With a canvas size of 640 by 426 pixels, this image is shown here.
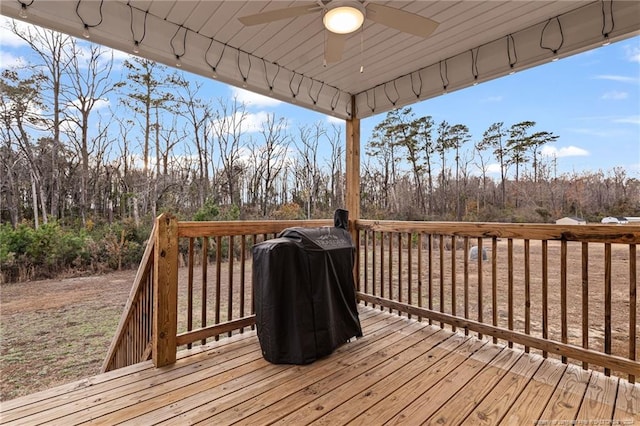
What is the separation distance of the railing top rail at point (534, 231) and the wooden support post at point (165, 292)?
2170 millimetres

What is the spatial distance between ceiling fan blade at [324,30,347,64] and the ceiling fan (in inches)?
3.0

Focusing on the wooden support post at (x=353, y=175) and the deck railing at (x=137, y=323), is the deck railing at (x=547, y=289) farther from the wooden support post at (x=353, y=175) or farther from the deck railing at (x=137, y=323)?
the deck railing at (x=137, y=323)

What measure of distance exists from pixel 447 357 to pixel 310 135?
3.98 m

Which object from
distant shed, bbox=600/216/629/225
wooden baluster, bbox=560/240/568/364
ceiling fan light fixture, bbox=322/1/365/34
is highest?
ceiling fan light fixture, bbox=322/1/365/34

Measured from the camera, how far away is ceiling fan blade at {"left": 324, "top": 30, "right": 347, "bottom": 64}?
80.0 inches


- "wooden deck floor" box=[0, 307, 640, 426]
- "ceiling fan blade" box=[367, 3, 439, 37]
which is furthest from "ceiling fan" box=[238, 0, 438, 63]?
"wooden deck floor" box=[0, 307, 640, 426]

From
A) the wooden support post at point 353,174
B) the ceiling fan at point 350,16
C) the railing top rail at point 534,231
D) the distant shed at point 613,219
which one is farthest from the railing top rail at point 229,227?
the distant shed at point 613,219

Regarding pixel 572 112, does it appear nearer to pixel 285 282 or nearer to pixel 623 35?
pixel 623 35

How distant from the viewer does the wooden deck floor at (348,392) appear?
4.95 feet

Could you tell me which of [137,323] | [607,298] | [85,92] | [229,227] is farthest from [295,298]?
[85,92]

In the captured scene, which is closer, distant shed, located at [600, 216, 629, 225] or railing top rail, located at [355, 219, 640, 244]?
railing top rail, located at [355, 219, 640, 244]

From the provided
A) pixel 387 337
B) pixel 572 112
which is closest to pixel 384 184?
pixel 572 112

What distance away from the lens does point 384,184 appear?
16.1 ft

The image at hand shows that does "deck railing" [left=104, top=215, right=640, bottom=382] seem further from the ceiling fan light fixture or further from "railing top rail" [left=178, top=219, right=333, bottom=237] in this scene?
the ceiling fan light fixture
